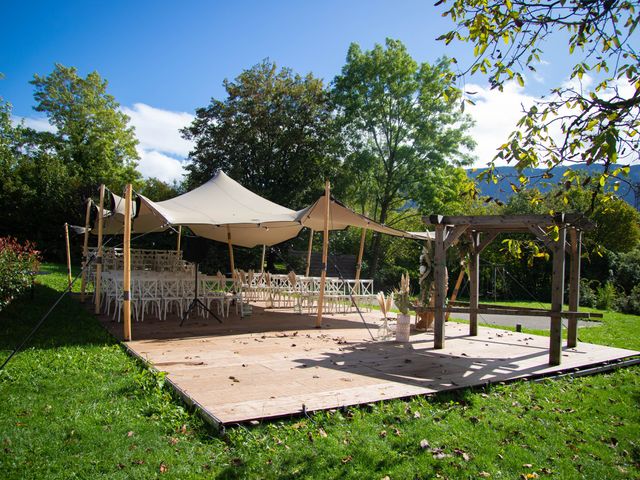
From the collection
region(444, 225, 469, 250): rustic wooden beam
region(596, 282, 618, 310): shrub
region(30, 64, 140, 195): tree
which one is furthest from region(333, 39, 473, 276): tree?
region(30, 64, 140, 195): tree

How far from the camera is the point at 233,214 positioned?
927cm

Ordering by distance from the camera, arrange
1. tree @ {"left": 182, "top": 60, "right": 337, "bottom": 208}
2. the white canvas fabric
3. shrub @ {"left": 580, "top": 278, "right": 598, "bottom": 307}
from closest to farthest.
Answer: the white canvas fabric → shrub @ {"left": 580, "top": 278, "right": 598, "bottom": 307} → tree @ {"left": 182, "top": 60, "right": 337, "bottom": 208}

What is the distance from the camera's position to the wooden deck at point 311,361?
4.30m

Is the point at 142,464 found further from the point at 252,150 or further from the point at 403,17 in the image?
the point at 252,150

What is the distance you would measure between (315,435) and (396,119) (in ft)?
69.2

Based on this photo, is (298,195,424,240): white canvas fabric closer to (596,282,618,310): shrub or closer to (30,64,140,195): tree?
(596,282,618,310): shrub

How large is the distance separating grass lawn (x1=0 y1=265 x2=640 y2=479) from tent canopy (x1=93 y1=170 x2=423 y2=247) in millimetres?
3770

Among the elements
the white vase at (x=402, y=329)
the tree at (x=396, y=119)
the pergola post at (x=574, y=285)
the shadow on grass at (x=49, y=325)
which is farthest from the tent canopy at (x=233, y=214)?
the tree at (x=396, y=119)

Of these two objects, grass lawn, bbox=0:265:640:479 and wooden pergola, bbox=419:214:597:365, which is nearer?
grass lawn, bbox=0:265:640:479

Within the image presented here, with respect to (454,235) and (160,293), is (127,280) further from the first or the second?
(454,235)

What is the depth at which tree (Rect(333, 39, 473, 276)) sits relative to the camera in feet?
73.2

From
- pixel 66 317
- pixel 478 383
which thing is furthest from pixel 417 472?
pixel 66 317

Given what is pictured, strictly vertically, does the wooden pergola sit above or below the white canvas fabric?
below

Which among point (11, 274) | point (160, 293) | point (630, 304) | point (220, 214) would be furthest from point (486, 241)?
point (630, 304)
